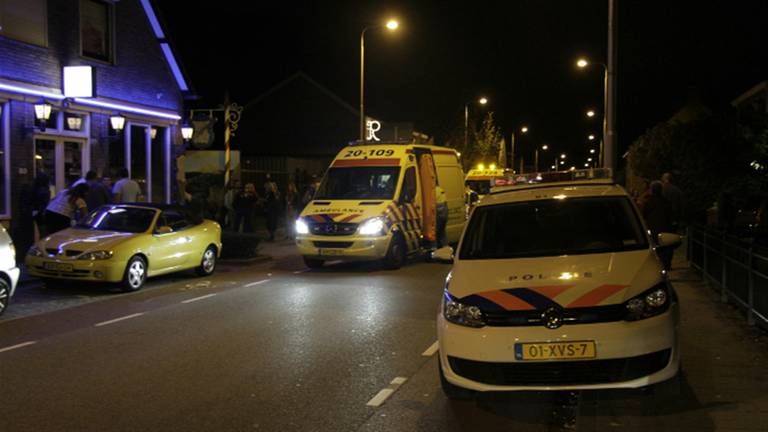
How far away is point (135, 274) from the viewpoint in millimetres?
12570

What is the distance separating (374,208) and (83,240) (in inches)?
218

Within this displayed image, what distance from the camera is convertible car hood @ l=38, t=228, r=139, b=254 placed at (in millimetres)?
12047

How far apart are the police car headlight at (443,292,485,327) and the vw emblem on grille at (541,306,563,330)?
1.52ft

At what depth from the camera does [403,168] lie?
51.7 ft

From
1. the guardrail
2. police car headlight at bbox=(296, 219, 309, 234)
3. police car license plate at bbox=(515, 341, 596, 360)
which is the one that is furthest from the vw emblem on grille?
police car headlight at bbox=(296, 219, 309, 234)

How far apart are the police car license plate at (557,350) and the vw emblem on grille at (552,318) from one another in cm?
14

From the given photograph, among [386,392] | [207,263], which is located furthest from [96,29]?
[386,392]

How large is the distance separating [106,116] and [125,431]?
14.9 metres

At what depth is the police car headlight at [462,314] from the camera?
5531 mm

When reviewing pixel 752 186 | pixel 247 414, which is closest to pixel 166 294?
pixel 247 414

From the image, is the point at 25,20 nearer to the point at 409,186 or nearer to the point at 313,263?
the point at 313,263

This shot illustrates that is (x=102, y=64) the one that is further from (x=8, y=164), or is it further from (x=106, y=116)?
(x=8, y=164)

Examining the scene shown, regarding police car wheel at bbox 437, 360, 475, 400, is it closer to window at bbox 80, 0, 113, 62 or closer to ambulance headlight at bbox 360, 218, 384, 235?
ambulance headlight at bbox 360, 218, 384, 235

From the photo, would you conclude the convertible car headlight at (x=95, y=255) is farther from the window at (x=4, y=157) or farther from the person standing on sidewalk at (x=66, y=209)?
the window at (x=4, y=157)
